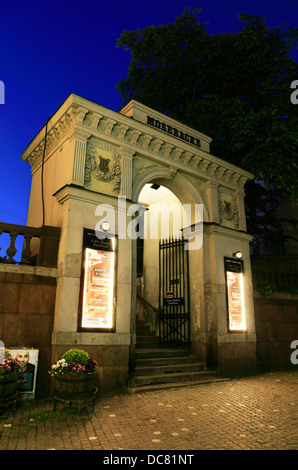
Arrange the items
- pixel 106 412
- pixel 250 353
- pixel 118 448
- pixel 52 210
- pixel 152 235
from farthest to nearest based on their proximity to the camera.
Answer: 1. pixel 152 235
2. pixel 250 353
3. pixel 52 210
4. pixel 106 412
5. pixel 118 448

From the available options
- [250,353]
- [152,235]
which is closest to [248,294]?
[250,353]

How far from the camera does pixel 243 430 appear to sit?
5.16 meters

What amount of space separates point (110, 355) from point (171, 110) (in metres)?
14.7

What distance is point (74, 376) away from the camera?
5.93m

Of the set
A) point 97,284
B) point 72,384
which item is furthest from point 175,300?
point 72,384

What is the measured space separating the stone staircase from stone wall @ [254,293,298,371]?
119 inches

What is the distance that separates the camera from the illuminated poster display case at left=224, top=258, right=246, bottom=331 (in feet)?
35.2

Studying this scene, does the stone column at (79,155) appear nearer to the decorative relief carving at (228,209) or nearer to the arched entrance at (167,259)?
the arched entrance at (167,259)

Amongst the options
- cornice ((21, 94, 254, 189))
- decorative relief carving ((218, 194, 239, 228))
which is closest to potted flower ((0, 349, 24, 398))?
cornice ((21, 94, 254, 189))

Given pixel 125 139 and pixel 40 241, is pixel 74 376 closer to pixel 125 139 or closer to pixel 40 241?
pixel 40 241

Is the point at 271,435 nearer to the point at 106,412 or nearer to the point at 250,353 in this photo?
the point at 106,412

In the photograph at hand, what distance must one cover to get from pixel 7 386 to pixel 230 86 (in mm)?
16299

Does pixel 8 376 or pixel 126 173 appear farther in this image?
pixel 126 173

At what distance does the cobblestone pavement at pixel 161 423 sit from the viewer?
4.51 m
